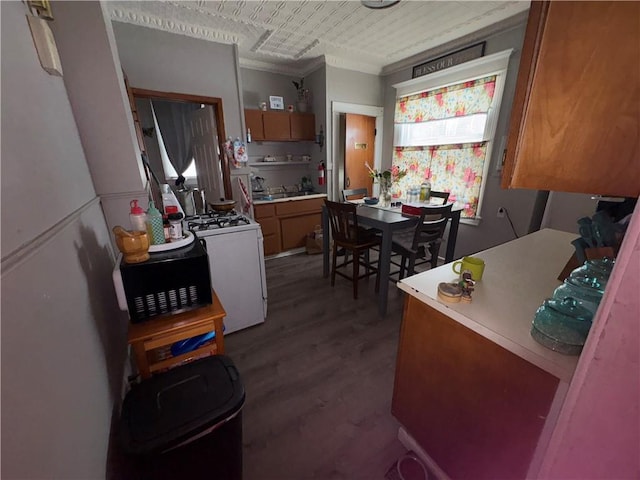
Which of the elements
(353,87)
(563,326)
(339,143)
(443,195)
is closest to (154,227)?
(563,326)

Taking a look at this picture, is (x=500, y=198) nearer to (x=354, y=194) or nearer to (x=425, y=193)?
(x=425, y=193)

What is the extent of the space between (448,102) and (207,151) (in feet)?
10.2

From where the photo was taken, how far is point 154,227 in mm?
1170

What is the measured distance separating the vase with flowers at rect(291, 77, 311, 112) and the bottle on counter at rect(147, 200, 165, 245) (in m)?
3.15

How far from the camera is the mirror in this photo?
3002 mm

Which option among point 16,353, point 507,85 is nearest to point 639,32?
point 16,353

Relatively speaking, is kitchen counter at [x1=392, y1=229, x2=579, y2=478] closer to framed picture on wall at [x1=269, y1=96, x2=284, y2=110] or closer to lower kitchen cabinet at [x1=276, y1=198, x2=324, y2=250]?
lower kitchen cabinet at [x1=276, y1=198, x2=324, y2=250]

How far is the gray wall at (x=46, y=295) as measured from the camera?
50 cm

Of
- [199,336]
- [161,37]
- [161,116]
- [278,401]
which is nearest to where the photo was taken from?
[199,336]

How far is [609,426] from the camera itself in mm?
498

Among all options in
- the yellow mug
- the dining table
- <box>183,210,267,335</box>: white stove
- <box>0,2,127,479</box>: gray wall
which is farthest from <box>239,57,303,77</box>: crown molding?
the yellow mug

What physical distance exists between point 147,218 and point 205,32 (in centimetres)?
259

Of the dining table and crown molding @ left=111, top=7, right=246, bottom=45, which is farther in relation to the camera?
crown molding @ left=111, top=7, right=246, bottom=45

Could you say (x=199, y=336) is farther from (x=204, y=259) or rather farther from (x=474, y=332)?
(x=474, y=332)
